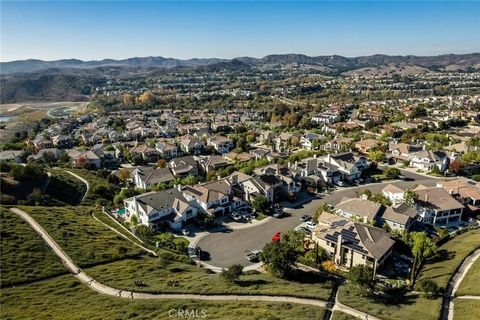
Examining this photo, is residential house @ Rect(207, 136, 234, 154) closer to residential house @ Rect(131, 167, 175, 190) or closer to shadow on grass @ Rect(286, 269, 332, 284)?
residential house @ Rect(131, 167, 175, 190)

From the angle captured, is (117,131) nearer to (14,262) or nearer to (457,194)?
(14,262)

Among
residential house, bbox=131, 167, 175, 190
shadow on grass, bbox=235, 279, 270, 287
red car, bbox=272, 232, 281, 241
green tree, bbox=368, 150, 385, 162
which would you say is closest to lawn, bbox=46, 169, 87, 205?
residential house, bbox=131, 167, 175, 190

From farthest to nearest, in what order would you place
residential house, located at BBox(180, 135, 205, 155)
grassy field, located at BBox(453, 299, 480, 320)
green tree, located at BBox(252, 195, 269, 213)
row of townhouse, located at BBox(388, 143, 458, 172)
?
1. residential house, located at BBox(180, 135, 205, 155)
2. row of townhouse, located at BBox(388, 143, 458, 172)
3. green tree, located at BBox(252, 195, 269, 213)
4. grassy field, located at BBox(453, 299, 480, 320)

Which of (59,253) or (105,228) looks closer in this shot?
(59,253)

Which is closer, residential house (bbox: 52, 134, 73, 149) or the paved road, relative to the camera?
the paved road

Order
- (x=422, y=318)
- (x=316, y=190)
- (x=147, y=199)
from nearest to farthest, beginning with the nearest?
(x=422, y=318), (x=147, y=199), (x=316, y=190)

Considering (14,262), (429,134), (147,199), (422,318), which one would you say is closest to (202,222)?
(147,199)
